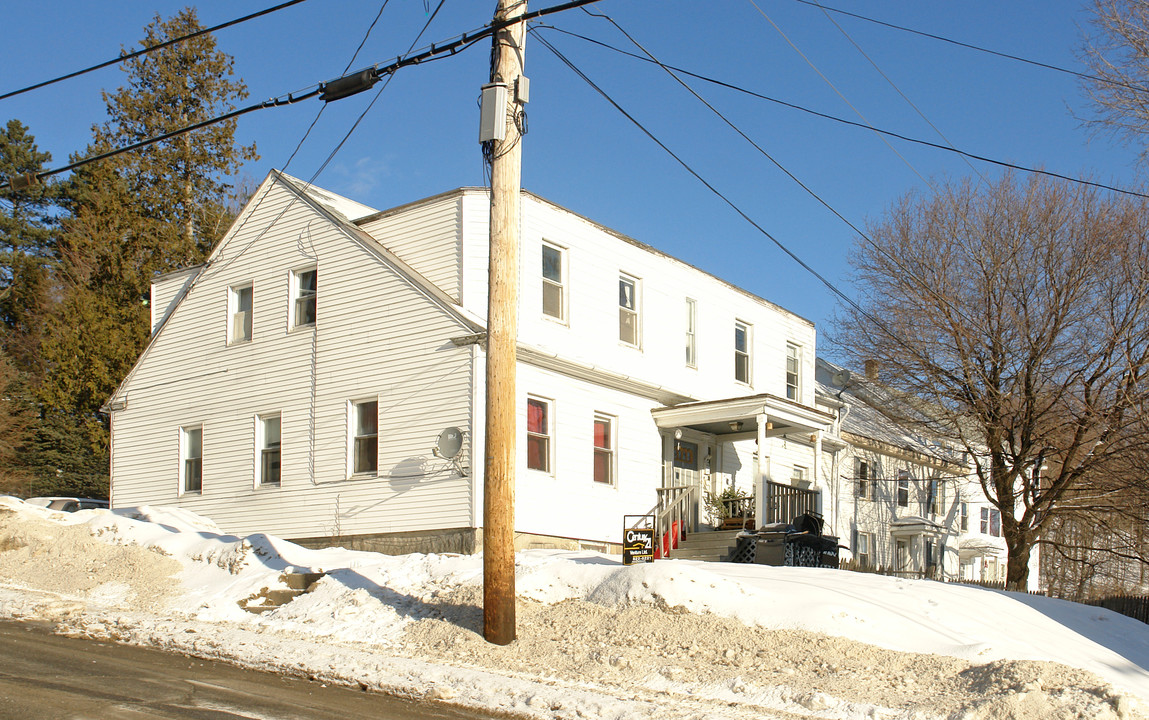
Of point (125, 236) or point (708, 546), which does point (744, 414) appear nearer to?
point (708, 546)

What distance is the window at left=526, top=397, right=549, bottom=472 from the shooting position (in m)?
19.0

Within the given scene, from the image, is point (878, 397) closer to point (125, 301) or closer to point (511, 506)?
point (511, 506)

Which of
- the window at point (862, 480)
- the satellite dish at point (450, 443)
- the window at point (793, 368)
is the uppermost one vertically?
the window at point (793, 368)

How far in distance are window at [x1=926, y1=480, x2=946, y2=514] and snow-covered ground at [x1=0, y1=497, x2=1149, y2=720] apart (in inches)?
715

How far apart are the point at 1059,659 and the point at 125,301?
32425 mm

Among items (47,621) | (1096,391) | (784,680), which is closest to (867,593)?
(784,680)

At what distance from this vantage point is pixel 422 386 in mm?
18891

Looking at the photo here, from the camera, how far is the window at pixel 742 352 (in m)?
25.2

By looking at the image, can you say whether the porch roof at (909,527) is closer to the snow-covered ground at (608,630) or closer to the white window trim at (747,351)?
the white window trim at (747,351)

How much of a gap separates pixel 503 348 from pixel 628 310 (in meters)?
11.2

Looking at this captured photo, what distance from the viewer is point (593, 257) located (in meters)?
21.3

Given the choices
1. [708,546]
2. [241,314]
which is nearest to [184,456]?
[241,314]

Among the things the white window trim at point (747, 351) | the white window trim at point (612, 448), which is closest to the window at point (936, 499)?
the white window trim at point (747, 351)

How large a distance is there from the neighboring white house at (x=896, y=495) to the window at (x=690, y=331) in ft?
19.6
